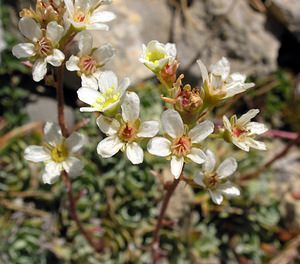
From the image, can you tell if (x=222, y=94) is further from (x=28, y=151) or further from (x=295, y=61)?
(x=295, y=61)

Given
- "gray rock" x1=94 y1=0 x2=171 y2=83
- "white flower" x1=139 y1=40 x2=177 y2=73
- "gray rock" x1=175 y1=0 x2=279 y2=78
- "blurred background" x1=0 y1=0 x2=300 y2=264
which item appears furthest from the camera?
"gray rock" x1=175 y1=0 x2=279 y2=78

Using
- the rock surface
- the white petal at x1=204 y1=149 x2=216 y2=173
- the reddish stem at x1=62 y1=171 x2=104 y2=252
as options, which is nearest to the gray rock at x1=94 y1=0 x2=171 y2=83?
the rock surface

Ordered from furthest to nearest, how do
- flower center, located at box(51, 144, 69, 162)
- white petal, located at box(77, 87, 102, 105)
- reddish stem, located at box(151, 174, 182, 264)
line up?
flower center, located at box(51, 144, 69, 162) < reddish stem, located at box(151, 174, 182, 264) < white petal, located at box(77, 87, 102, 105)

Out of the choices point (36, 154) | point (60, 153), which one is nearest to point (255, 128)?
point (60, 153)

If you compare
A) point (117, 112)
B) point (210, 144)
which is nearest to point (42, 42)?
point (117, 112)

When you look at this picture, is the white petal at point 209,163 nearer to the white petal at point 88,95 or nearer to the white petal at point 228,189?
the white petal at point 228,189

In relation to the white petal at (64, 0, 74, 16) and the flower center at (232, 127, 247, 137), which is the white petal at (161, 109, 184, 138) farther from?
the white petal at (64, 0, 74, 16)

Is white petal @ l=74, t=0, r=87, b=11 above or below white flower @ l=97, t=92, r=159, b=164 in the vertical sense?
above
